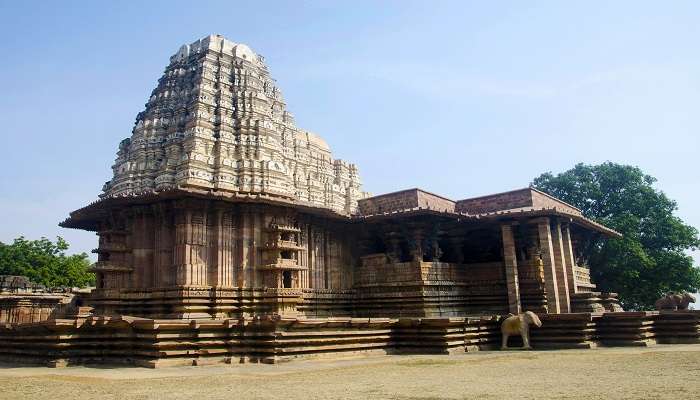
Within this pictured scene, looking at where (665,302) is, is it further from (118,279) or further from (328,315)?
(118,279)

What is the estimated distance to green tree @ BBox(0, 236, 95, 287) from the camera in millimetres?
51059

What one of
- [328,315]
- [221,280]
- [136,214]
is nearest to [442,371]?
[221,280]

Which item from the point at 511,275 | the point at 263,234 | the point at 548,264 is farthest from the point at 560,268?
the point at 263,234

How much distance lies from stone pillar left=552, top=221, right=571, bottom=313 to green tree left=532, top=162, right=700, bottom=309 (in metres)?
11.1

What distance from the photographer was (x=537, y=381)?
364 inches

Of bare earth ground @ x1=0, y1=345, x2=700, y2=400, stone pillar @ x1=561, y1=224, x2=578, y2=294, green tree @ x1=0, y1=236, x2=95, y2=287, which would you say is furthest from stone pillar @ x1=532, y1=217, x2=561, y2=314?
green tree @ x1=0, y1=236, x2=95, y2=287

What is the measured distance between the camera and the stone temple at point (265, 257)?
14.1 metres

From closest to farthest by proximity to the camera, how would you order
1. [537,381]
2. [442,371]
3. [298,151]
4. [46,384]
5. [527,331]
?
[537,381]
[46,384]
[442,371]
[527,331]
[298,151]

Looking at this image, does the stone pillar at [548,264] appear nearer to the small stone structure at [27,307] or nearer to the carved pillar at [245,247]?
the carved pillar at [245,247]

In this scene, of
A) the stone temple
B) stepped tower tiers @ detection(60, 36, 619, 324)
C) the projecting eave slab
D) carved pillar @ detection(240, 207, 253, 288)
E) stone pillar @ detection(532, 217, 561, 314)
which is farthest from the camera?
stone pillar @ detection(532, 217, 561, 314)

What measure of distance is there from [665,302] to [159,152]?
61.6 ft

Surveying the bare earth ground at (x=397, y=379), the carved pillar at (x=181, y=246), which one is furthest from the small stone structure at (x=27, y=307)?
the bare earth ground at (x=397, y=379)

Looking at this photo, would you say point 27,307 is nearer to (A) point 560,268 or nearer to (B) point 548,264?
(B) point 548,264

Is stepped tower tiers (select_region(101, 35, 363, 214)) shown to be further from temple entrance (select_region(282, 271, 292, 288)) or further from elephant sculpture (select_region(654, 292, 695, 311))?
elephant sculpture (select_region(654, 292, 695, 311))
